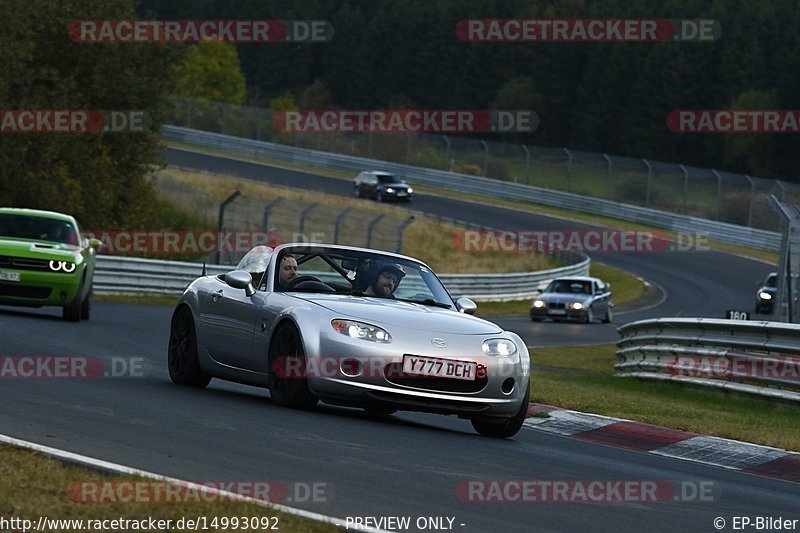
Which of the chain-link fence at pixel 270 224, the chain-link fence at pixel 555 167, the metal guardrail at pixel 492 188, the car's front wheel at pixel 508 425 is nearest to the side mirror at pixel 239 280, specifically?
the car's front wheel at pixel 508 425

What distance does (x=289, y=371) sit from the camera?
11.1m

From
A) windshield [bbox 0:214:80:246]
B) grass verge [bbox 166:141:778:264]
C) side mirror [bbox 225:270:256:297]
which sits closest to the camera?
side mirror [bbox 225:270:256:297]

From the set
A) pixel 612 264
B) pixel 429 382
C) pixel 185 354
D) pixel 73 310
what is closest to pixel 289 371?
pixel 429 382

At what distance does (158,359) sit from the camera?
53.6ft

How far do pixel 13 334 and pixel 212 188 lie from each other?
4072cm

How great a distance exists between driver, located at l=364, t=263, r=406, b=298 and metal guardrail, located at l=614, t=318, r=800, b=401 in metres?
5.80

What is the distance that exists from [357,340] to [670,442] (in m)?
2.89

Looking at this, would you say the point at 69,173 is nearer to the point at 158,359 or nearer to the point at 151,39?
the point at 151,39

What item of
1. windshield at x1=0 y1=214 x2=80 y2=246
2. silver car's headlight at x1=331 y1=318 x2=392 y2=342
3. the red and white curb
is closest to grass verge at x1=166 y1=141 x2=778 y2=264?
windshield at x1=0 y1=214 x2=80 y2=246

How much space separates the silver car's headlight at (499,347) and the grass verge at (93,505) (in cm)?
421

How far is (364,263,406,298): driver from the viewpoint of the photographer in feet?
38.6

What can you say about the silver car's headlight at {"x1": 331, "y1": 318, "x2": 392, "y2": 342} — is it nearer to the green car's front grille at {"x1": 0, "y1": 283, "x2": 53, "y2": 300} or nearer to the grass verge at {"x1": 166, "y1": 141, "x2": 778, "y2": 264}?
the green car's front grille at {"x1": 0, "y1": 283, "x2": 53, "y2": 300}

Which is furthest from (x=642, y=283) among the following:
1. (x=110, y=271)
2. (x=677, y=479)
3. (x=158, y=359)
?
(x=677, y=479)

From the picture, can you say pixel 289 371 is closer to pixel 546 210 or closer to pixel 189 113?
pixel 546 210
